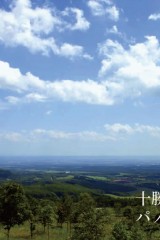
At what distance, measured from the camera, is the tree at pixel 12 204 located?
51.4m

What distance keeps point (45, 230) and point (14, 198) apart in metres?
28.8

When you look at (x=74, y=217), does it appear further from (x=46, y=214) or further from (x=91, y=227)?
(x=91, y=227)

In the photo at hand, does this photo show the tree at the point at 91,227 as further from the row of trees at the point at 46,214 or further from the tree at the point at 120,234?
the tree at the point at 120,234

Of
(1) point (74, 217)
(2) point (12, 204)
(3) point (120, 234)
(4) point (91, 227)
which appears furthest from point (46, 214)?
(3) point (120, 234)

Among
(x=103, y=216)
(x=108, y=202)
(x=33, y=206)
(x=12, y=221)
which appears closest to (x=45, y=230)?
(x=33, y=206)

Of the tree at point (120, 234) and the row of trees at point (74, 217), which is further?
the row of trees at point (74, 217)

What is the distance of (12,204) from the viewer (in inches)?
2026

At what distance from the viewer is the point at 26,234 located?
233ft

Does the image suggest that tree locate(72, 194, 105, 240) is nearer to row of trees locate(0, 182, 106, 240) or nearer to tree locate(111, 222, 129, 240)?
row of trees locate(0, 182, 106, 240)

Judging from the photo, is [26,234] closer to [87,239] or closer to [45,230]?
[45,230]

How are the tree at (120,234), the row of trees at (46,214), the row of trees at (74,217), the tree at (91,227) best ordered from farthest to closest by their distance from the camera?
the row of trees at (46,214) → the row of trees at (74,217) → the tree at (91,227) → the tree at (120,234)

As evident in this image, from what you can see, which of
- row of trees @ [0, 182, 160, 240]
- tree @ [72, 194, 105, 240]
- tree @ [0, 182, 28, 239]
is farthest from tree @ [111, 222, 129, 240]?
tree @ [0, 182, 28, 239]

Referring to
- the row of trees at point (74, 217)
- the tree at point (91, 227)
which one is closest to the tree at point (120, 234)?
the row of trees at point (74, 217)

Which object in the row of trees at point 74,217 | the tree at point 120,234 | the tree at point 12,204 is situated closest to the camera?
the tree at point 120,234
